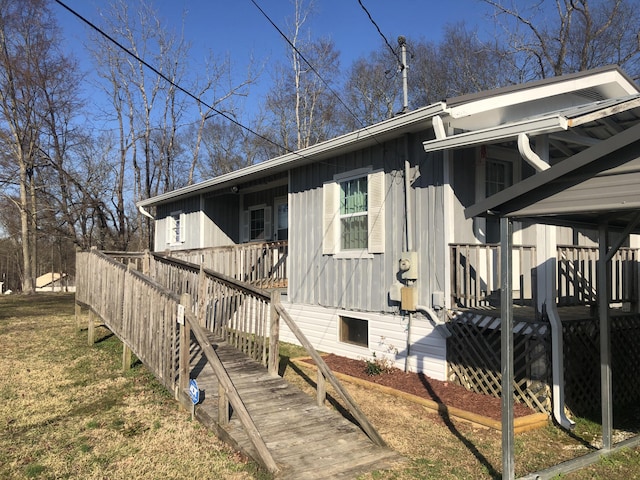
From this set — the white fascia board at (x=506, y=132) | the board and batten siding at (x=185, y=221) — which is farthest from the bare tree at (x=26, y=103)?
the white fascia board at (x=506, y=132)

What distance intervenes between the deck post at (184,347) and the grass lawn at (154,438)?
0.33 meters

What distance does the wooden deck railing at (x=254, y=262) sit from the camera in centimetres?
1029

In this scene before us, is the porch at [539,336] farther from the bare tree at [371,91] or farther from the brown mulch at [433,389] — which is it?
the bare tree at [371,91]

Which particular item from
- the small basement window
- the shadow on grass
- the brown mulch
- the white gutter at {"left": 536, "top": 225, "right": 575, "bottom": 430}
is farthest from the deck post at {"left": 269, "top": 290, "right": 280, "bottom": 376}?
the white gutter at {"left": 536, "top": 225, "right": 575, "bottom": 430}

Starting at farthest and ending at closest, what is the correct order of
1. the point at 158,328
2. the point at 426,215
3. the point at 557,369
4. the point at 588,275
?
the point at 426,215 → the point at 588,275 → the point at 158,328 → the point at 557,369

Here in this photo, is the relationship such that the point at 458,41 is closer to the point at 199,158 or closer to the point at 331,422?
the point at 199,158

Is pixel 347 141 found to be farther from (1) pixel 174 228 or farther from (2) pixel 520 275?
(1) pixel 174 228

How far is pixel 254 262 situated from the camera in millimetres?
10305

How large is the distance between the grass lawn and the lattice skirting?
49 centimetres

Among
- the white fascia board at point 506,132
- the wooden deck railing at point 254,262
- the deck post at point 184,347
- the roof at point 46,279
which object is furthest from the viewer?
the roof at point 46,279

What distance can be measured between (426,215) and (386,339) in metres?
2.10

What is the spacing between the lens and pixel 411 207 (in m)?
7.43

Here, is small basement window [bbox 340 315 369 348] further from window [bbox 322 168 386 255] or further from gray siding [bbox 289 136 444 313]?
window [bbox 322 168 386 255]

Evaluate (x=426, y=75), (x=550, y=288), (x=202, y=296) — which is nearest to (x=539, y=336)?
(x=550, y=288)
